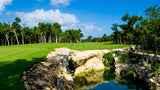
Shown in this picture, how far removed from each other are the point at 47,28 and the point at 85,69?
5332cm

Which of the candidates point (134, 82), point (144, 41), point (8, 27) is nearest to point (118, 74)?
point (134, 82)

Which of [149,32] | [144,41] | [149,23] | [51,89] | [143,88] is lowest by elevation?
[143,88]

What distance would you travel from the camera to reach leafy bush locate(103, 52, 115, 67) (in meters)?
27.9

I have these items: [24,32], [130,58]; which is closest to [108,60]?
[130,58]

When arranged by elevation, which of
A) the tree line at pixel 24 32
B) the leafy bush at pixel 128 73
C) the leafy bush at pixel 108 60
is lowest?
the leafy bush at pixel 128 73

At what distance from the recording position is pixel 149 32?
58.5 ft

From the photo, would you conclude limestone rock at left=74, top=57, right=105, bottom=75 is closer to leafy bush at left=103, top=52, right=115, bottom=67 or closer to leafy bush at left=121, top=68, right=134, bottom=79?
leafy bush at left=103, top=52, right=115, bottom=67

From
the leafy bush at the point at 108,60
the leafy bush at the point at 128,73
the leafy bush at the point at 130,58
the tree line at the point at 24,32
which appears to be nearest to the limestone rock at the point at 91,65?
the leafy bush at the point at 108,60

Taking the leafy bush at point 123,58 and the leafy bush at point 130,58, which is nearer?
the leafy bush at point 130,58

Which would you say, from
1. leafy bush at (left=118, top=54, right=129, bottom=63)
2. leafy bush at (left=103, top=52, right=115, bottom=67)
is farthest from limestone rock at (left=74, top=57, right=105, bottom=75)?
leafy bush at (left=118, top=54, right=129, bottom=63)

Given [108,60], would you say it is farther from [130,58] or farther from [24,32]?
[24,32]

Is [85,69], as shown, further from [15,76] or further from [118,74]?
[15,76]

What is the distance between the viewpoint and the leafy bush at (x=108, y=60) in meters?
27.9

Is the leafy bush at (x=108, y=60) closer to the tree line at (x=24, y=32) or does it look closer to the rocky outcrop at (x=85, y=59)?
the rocky outcrop at (x=85, y=59)
